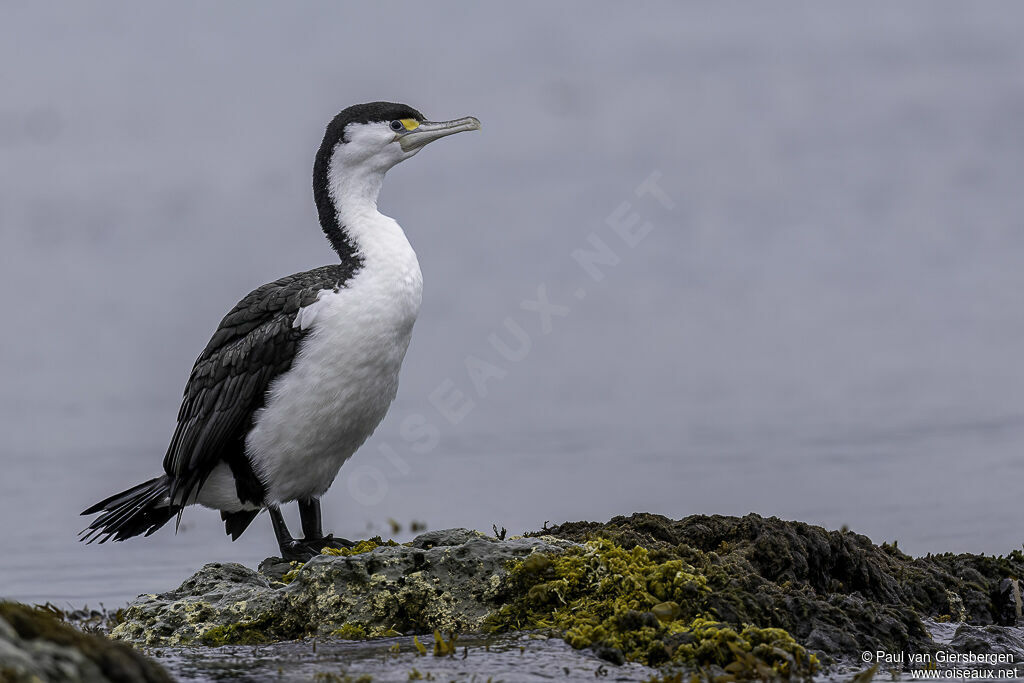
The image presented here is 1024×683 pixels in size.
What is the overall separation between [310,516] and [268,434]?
761 millimetres

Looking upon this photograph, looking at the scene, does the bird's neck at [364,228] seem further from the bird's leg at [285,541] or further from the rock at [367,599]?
the rock at [367,599]

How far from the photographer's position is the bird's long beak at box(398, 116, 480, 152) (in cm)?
865

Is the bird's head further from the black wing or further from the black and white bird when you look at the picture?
the black wing

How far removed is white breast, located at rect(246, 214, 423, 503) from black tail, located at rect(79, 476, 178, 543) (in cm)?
102

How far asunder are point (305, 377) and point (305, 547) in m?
1.15

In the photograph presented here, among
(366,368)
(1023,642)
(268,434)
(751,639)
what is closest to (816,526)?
(1023,642)

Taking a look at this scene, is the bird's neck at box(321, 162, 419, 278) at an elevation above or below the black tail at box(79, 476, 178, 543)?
above

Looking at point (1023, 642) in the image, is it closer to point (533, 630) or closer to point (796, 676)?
point (796, 676)

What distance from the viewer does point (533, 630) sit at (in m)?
5.45

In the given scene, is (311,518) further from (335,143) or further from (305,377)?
(335,143)

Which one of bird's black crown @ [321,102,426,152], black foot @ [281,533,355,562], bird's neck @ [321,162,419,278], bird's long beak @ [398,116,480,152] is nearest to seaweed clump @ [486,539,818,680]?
black foot @ [281,533,355,562]
